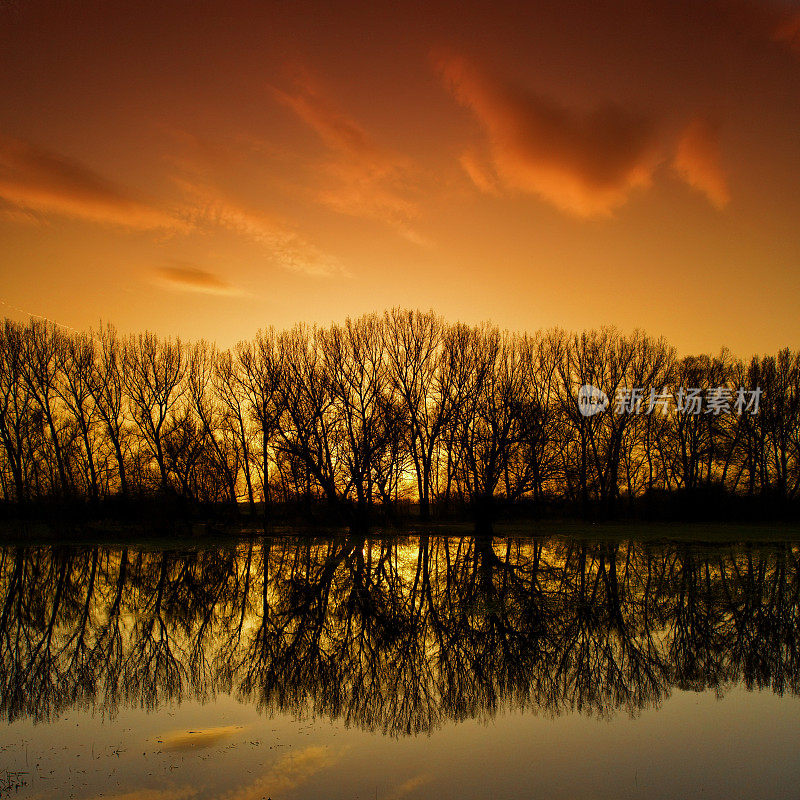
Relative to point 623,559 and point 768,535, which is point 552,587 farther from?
point 768,535

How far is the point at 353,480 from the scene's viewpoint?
1357 inches

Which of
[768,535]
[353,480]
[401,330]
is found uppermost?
[401,330]

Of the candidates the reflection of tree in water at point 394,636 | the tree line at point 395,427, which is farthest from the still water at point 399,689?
the tree line at point 395,427

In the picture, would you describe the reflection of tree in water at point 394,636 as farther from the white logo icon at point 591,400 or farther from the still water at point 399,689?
the white logo icon at point 591,400

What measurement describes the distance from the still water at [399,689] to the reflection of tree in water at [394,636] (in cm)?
5

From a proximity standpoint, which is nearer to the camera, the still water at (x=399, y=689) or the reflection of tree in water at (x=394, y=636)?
the still water at (x=399, y=689)

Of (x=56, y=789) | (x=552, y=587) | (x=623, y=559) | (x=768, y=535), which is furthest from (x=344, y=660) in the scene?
(x=768, y=535)

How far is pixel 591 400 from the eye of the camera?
48188 mm

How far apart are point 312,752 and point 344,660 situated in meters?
3.24

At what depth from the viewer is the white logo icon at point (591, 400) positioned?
47.9 metres

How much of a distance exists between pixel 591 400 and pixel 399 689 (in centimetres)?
4191

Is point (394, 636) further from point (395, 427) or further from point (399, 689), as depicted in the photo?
point (395, 427)

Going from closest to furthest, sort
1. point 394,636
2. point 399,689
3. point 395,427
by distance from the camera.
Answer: point 399,689
point 394,636
point 395,427

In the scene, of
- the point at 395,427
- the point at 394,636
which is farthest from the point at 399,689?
the point at 395,427
